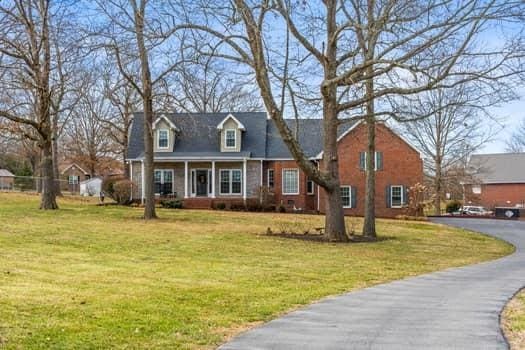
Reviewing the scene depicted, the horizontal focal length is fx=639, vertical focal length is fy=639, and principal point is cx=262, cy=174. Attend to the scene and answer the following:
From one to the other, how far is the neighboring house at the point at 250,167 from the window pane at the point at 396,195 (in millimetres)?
61

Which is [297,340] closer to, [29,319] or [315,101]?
[29,319]

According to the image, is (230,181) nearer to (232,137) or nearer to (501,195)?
(232,137)

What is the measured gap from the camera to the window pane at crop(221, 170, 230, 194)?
39.4m

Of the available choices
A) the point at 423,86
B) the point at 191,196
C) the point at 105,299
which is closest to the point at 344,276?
the point at 105,299

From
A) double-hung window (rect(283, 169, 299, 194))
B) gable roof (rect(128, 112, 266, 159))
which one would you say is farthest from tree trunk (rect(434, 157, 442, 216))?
gable roof (rect(128, 112, 266, 159))

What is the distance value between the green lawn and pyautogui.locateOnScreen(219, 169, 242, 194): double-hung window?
12.9 metres

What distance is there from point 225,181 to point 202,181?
4.79 feet

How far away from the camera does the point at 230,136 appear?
39594 millimetres

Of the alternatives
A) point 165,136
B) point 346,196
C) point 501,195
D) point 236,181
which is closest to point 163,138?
point 165,136

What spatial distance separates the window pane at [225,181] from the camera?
129ft

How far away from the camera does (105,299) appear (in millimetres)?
9109

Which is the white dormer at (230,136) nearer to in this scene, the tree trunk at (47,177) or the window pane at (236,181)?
the window pane at (236,181)

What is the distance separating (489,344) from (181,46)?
14.1 m

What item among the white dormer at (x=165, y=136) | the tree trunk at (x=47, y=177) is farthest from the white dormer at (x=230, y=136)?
the tree trunk at (x=47, y=177)
